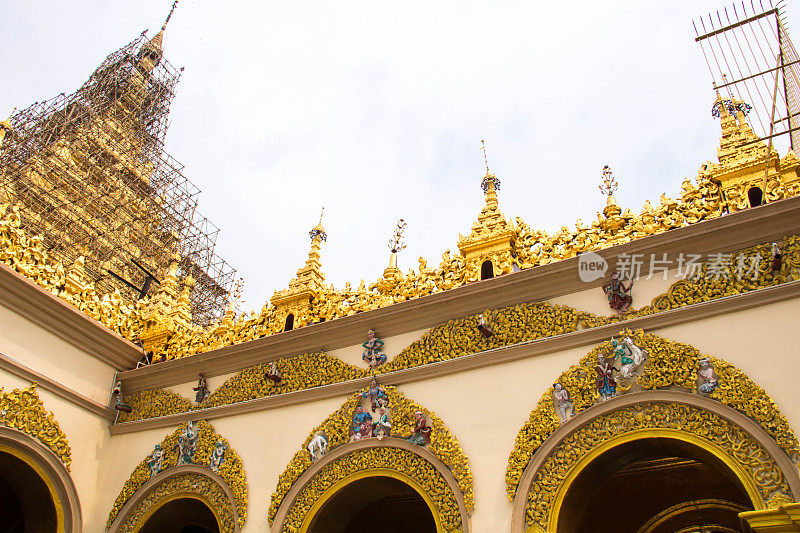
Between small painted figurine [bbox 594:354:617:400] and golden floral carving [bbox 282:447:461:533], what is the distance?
1365 millimetres

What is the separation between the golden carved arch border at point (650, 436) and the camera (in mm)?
3871

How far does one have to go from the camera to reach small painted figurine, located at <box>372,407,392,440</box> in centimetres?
530

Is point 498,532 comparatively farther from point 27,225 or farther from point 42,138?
point 42,138

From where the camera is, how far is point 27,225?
11.5 metres

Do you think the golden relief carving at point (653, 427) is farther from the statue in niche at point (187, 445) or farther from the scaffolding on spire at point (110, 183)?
the scaffolding on spire at point (110, 183)

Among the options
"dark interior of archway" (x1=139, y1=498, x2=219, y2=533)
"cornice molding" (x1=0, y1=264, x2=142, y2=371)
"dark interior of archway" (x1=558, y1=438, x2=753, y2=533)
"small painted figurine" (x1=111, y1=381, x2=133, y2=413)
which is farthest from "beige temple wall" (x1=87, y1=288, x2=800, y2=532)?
"dark interior of archway" (x1=558, y1=438, x2=753, y2=533)

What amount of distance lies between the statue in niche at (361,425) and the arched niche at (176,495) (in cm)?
130

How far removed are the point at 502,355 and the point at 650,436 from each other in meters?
1.29

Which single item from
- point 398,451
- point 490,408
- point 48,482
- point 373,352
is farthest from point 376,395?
point 48,482

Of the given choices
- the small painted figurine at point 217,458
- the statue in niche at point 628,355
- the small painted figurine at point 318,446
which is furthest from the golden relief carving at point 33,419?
the statue in niche at point 628,355

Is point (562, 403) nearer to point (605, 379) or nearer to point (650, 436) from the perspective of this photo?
point (605, 379)

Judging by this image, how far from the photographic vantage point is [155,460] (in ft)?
20.7

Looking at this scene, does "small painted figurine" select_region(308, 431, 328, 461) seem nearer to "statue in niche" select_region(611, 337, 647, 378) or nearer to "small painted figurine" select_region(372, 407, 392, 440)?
"small painted figurine" select_region(372, 407, 392, 440)

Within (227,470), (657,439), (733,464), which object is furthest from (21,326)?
(733,464)
